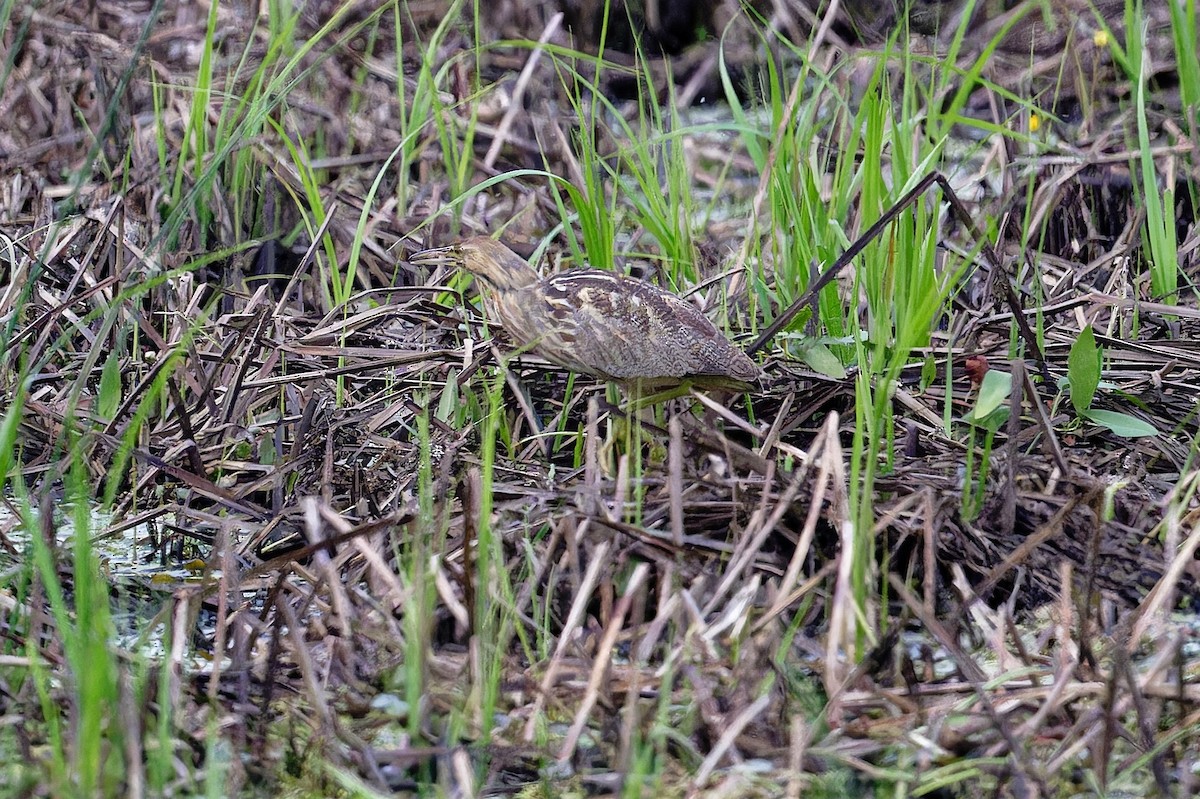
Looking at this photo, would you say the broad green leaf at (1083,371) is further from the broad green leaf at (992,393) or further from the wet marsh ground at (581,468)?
the broad green leaf at (992,393)

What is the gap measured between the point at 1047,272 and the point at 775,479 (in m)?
1.97

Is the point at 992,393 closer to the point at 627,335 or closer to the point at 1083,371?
the point at 1083,371

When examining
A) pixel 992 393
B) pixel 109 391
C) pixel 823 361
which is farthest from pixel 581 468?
pixel 109 391

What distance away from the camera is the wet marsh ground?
2.38 metres

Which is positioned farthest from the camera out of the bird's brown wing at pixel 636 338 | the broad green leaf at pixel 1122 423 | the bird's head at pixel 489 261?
the bird's head at pixel 489 261

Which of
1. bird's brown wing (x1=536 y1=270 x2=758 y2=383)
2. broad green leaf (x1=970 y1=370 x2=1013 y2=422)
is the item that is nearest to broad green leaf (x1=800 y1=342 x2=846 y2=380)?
bird's brown wing (x1=536 y1=270 x2=758 y2=383)

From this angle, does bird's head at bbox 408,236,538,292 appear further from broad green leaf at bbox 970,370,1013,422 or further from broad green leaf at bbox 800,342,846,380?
broad green leaf at bbox 970,370,1013,422

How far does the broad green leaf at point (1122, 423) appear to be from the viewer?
3.33 m

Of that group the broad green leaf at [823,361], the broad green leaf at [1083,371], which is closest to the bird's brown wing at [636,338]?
the broad green leaf at [823,361]

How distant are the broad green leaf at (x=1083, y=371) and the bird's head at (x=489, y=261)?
4.23 feet

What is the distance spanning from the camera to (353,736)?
236 cm

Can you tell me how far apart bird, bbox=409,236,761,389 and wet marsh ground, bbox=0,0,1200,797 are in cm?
11

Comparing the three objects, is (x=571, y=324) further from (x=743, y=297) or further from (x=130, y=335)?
(x=130, y=335)

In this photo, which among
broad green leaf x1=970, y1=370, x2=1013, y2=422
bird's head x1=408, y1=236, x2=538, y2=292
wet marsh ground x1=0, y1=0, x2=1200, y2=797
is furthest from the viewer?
bird's head x1=408, y1=236, x2=538, y2=292
